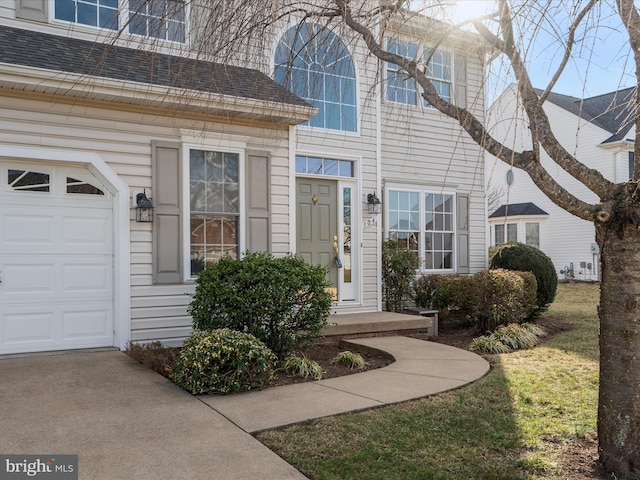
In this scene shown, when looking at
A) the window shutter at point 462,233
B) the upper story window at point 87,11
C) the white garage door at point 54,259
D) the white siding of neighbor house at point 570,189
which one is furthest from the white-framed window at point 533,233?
the white garage door at point 54,259

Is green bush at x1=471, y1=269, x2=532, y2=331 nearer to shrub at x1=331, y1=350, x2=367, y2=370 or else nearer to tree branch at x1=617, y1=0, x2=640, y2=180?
shrub at x1=331, y1=350, x2=367, y2=370

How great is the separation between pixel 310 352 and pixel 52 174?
3.94 m

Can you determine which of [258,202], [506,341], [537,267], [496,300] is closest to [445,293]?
[496,300]

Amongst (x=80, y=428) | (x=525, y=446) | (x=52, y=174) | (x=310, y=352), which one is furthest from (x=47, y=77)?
(x=525, y=446)

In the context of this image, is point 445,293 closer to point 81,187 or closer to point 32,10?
→ point 81,187

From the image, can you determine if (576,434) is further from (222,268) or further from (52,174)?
(52,174)

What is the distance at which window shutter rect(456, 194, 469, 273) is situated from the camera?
11188mm

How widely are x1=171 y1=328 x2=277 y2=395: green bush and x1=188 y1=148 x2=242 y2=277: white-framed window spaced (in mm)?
2110

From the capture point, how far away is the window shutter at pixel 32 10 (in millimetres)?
6836

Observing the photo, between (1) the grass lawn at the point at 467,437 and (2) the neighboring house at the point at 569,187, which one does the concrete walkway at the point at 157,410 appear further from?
(2) the neighboring house at the point at 569,187

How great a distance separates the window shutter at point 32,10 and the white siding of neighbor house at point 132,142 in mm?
1518

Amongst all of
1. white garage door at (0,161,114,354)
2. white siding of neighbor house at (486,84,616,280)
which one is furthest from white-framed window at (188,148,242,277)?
white siding of neighbor house at (486,84,616,280)

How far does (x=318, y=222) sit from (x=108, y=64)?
3.98 meters

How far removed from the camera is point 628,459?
324 centimetres
